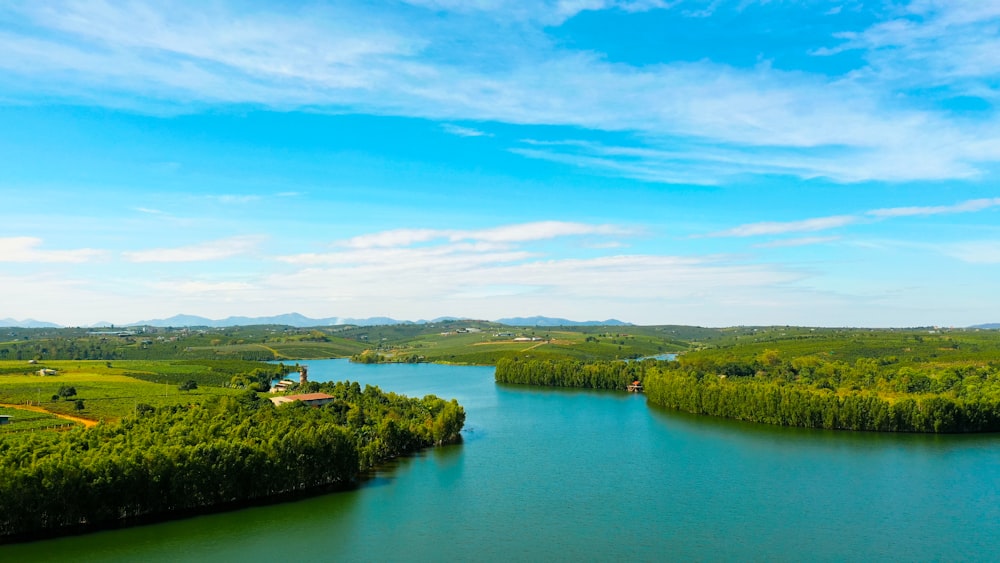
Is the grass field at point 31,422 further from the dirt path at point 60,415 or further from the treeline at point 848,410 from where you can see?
the treeline at point 848,410

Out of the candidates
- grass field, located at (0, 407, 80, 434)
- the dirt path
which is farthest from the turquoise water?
the dirt path

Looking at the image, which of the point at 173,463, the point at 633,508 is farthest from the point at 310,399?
the point at 633,508

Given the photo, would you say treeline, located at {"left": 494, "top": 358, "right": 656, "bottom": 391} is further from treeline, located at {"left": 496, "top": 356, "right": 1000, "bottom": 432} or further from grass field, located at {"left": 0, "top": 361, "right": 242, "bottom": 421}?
grass field, located at {"left": 0, "top": 361, "right": 242, "bottom": 421}

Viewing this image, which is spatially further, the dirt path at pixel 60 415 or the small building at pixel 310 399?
the small building at pixel 310 399

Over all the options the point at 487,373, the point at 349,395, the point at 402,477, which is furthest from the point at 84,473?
the point at 487,373

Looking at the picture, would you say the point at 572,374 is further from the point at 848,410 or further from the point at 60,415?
the point at 60,415

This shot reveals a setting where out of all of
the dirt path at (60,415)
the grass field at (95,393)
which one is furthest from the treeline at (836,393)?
the dirt path at (60,415)

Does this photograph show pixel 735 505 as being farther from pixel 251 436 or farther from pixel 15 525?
pixel 15 525

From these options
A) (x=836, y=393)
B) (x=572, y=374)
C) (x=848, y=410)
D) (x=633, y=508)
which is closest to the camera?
→ (x=633, y=508)
